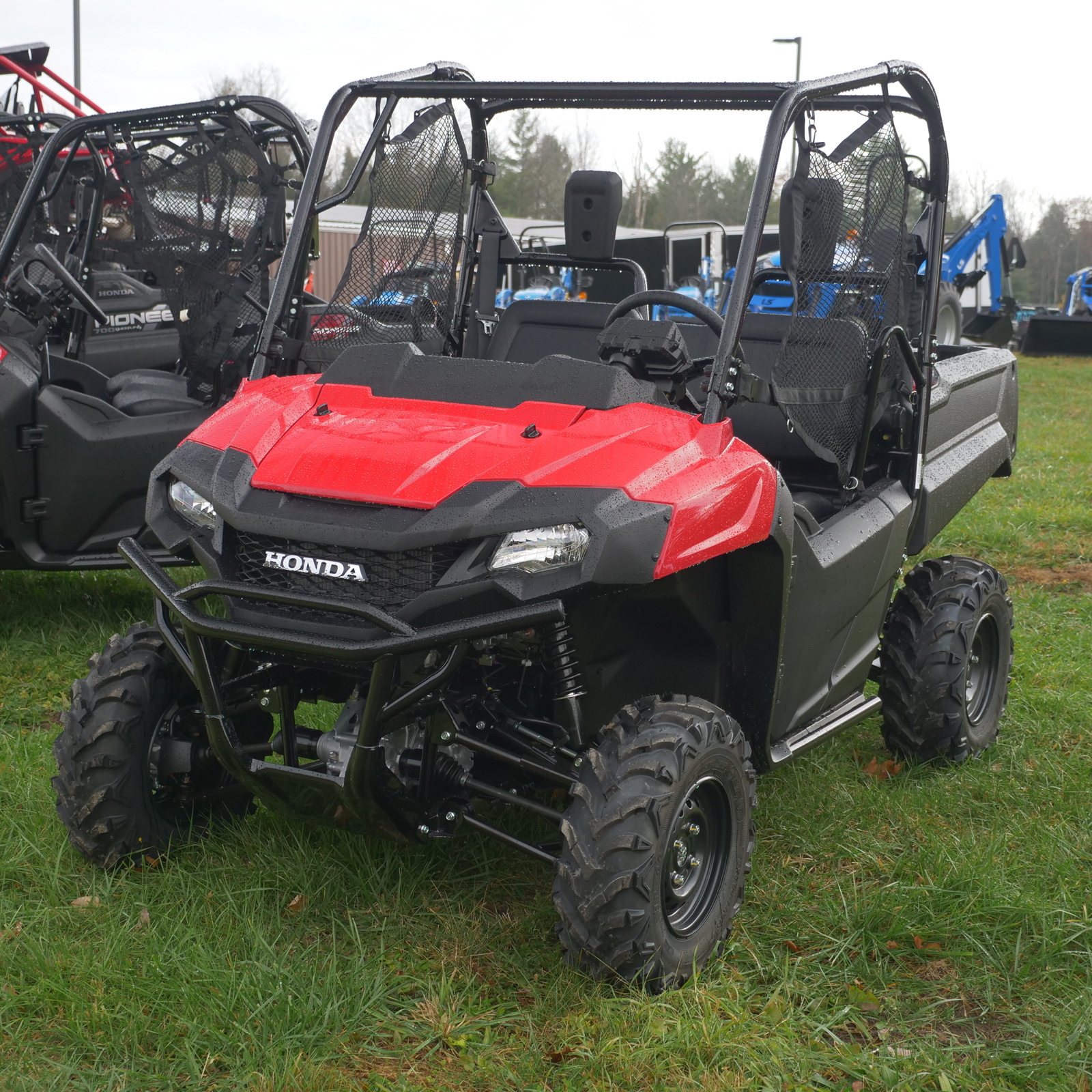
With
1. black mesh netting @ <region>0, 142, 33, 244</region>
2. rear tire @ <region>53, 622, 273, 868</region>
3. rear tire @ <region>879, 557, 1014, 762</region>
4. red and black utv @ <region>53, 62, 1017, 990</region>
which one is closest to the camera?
red and black utv @ <region>53, 62, 1017, 990</region>

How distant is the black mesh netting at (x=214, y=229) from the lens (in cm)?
544

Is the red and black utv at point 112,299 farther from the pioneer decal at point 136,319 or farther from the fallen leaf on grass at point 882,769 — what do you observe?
the fallen leaf on grass at point 882,769

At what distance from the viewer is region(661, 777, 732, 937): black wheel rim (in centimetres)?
272

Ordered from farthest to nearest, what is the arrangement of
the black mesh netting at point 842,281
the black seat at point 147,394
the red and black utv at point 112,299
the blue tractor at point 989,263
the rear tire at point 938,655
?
the blue tractor at point 989,263, the black seat at point 147,394, the red and black utv at point 112,299, the rear tire at point 938,655, the black mesh netting at point 842,281

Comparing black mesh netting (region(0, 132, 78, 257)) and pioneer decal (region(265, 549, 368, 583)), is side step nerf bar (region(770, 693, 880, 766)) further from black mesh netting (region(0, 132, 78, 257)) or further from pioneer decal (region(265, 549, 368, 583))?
black mesh netting (region(0, 132, 78, 257))

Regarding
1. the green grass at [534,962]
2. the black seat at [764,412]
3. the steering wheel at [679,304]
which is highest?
the steering wheel at [679,304]

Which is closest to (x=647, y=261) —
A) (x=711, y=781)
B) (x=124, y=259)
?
(x=124, y=259)

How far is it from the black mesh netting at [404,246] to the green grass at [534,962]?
1.38m

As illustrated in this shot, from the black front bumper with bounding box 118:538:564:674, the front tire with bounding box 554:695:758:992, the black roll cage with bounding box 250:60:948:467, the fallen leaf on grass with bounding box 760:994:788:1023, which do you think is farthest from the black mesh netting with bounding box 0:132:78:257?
the fallen leaf on grass with bounding box 760:994:788:1023

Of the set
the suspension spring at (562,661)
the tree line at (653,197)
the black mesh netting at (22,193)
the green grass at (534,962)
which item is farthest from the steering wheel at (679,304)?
the tree line at (653,197)

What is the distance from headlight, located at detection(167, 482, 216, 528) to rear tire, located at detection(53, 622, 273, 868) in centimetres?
44

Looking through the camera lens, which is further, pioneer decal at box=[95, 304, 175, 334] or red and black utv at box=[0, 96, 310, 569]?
pioneer decal at box=[95, 304, 175, 334]

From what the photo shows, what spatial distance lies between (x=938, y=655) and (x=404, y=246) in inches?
75.9

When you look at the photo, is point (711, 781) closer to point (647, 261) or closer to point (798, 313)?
point (798, 313)
